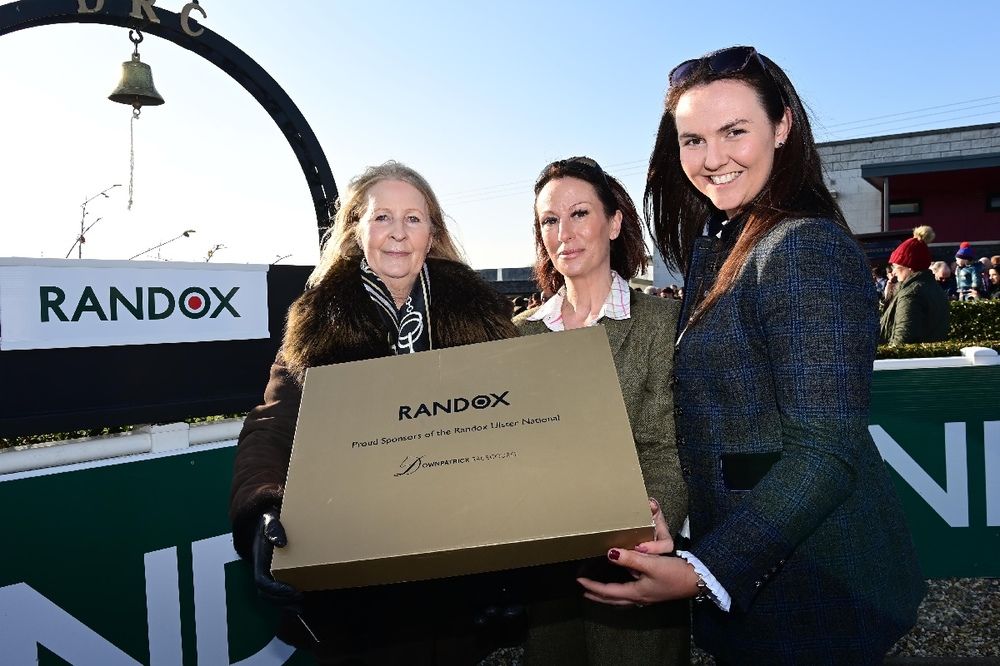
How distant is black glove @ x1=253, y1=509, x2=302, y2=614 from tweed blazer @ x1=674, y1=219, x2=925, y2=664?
756 mm

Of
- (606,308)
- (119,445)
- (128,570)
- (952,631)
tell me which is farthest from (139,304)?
(952,631)

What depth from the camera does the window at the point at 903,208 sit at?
21.5m

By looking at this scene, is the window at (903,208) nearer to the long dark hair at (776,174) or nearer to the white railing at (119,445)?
the white railing at (119,445)

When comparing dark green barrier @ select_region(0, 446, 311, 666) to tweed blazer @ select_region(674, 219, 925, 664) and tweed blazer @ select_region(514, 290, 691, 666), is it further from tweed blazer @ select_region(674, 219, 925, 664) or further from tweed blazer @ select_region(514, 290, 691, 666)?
tweed blazer @ select_region(674, 219, 925, 664)

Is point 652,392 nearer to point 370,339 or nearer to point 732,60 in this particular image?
point 370,339

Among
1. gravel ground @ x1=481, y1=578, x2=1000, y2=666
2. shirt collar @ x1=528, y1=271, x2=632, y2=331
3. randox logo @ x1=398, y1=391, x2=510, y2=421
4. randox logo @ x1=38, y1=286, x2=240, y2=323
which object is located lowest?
gravel ground @ x1=481, y1=578, x2=1000, y2=666

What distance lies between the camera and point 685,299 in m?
1.65

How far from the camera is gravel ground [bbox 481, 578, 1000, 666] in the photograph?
345 cm

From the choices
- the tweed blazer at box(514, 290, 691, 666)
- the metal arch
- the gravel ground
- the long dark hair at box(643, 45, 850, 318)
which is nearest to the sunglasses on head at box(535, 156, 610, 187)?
the tweed blazer at box(514, 290, 691, 666)

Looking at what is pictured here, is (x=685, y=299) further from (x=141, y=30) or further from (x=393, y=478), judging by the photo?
(x=141, y=30)

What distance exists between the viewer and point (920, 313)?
5.61m

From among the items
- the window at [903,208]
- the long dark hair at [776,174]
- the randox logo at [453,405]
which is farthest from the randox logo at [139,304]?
the window at [903,208]

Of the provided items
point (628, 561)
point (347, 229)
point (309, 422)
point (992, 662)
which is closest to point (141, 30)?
point (347, 229)

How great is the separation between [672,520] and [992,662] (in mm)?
2343
